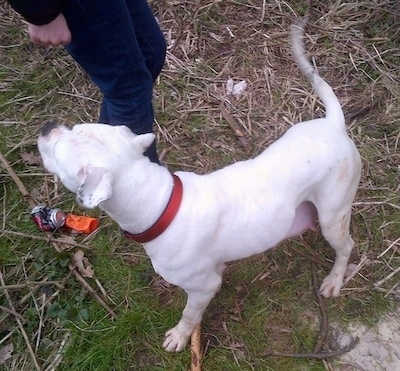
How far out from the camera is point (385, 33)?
13.6ft

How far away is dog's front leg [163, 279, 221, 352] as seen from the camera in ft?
8.30

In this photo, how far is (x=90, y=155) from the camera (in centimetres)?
198

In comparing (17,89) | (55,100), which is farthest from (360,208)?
(17,89)

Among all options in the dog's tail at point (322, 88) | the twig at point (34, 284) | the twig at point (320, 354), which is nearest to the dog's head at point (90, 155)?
the dog's tail at point (322, 88)

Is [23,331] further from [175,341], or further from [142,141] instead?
[142,141]

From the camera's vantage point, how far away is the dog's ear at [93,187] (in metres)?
1.86

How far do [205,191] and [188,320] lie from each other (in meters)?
0.77

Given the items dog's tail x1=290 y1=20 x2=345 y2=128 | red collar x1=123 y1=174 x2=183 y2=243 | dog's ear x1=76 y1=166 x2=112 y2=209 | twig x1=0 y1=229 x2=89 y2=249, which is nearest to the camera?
dog's ear x1=76 y1=166 x2=112 y2=209

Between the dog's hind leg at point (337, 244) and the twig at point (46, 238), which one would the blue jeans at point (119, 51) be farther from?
the dog's hind leg at point (337, 244)

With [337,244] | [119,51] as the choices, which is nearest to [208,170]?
[337,244]

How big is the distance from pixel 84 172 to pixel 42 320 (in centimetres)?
136

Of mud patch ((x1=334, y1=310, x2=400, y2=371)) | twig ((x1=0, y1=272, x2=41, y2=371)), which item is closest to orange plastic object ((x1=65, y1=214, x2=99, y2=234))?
twig ((x1=0, y1=272, x2=41, y2=371))

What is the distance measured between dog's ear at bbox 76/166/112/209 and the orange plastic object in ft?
4.37

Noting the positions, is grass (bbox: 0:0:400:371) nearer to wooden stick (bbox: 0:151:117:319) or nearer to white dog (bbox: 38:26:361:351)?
wooden stick (bbox: 0:151:117:319)
